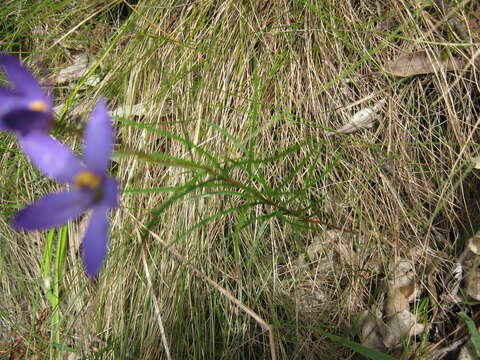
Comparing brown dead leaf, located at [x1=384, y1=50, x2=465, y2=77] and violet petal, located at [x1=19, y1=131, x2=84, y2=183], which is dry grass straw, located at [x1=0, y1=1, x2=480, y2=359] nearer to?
brown dead leaf, located at [x1=384, y1=50, x2=465, y2=77]

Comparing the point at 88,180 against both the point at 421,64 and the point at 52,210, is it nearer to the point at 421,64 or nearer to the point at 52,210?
the point at 52,210

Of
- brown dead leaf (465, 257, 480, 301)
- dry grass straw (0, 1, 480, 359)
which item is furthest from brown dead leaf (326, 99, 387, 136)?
brown dead leaf (465, 257, 480, 301)

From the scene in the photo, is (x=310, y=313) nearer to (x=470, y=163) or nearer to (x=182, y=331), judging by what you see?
(x=182, y=331)

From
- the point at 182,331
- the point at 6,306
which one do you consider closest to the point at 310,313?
the point at 182,331

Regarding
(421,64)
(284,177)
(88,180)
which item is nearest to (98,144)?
(88,180)

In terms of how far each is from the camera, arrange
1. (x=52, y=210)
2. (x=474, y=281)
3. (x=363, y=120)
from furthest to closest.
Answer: (x=363, y=120) < (x=474, y=281) < (x=52, y=210)

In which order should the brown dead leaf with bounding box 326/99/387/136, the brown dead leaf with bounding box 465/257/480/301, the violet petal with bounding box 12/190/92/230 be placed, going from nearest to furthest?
the violet petal with bounding box 12/190/92/230
the brown dead leaf with bounding box 465/257/480/301
the brown dead leaf with bounding box 326/99/387/136

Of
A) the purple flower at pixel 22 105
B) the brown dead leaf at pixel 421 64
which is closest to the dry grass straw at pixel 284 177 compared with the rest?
the brown dead leaf at pixel 421 64
